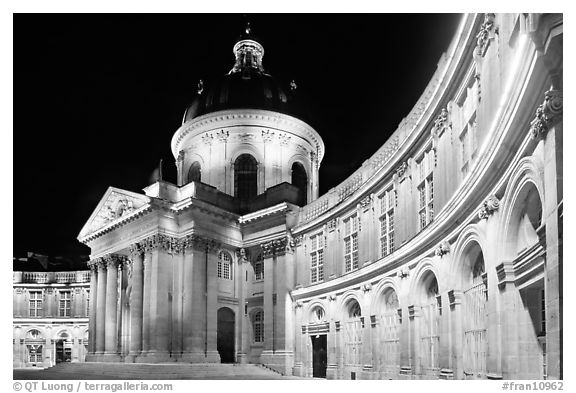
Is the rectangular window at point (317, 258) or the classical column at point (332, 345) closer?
the classical column at point (332, 345)

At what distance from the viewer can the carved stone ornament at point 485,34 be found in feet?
49.3

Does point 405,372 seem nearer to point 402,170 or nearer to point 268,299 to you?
point 402,170

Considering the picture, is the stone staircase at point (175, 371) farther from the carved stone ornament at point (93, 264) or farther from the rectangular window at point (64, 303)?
the rectangular window at point (64, 303)

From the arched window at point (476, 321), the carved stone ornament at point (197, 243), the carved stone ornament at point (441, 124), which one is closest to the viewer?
the arched window at point (476, 321)

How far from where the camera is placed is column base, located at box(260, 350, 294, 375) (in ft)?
110

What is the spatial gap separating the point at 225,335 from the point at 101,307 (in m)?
8.86

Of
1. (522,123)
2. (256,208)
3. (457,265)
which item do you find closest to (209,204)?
(256,208)

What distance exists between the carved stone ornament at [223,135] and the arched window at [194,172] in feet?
8.50

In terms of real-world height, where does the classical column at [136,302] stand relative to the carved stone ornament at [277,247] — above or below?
below

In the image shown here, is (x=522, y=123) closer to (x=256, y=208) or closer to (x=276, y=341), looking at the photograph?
(x=276, y=341)

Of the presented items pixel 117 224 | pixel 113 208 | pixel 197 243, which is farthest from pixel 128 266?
pixel 197 243

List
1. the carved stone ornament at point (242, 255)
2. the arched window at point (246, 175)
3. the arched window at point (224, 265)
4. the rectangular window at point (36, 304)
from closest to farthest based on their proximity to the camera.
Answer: the arched window at point (224, 265)
the carved stone ornament at point (242, 255)
the arched window at point (246, 175)
the rectangular window at point (36, 304)

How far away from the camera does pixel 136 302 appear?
36.0m

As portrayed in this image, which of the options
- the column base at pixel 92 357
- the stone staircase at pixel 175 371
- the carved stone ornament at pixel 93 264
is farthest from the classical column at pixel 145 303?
the carved stone ornament at pixel 93 264
